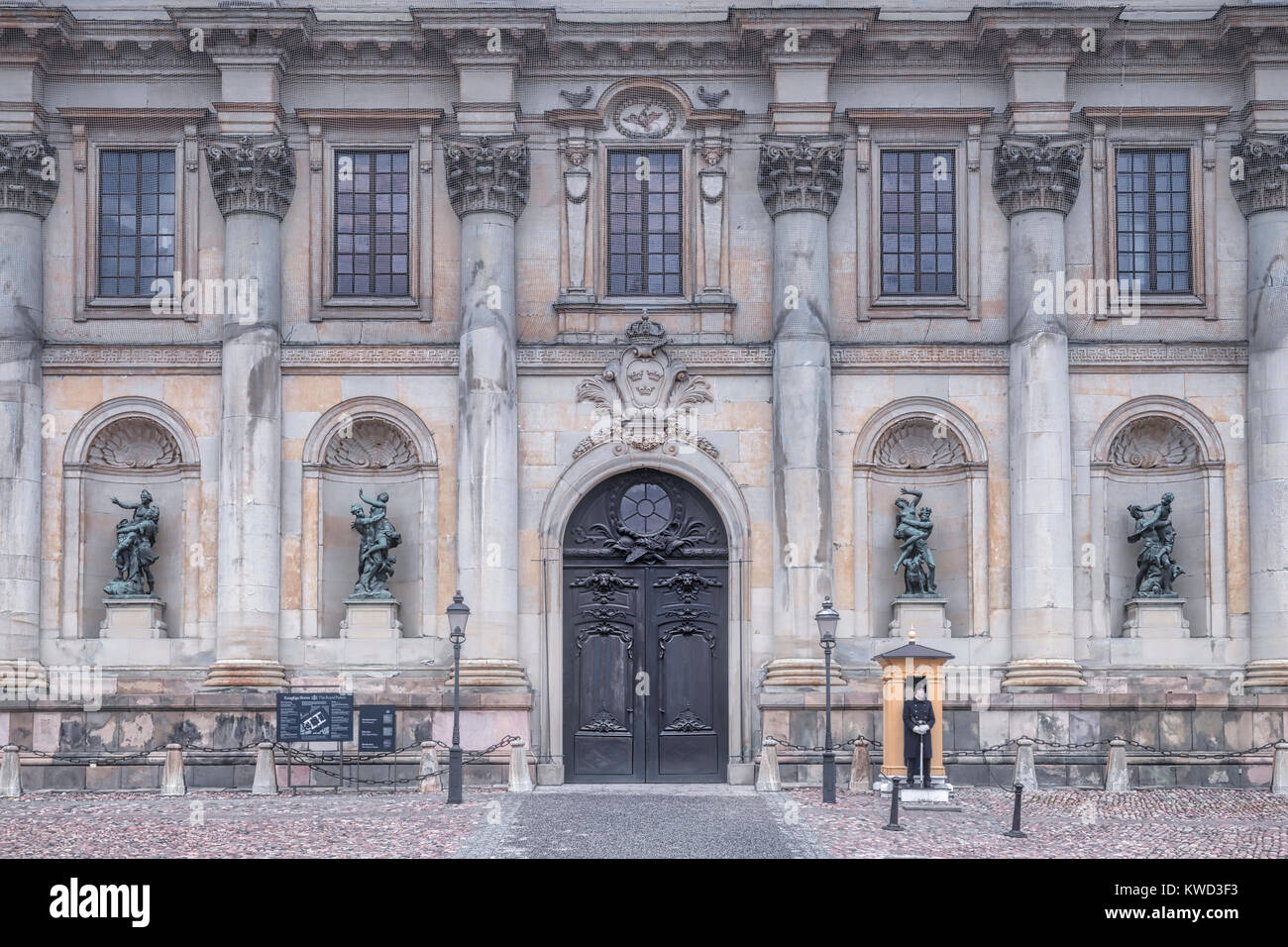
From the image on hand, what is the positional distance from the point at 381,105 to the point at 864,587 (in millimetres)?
13278

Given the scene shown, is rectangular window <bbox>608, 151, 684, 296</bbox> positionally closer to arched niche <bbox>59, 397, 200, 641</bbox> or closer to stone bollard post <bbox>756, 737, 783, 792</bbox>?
arched niche <bbox>59, 397, 200, 641</bbox>

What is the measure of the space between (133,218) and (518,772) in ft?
44.1

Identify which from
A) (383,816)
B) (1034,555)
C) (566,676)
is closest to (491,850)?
(383,816)

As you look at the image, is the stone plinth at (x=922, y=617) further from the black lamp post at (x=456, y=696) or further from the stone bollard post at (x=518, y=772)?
the black lamp post at (x=456, y=696)

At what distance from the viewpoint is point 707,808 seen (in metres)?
33.1

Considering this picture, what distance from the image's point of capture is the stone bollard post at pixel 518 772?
36688mm

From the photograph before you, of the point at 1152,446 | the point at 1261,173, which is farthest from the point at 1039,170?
the point at 1152,446

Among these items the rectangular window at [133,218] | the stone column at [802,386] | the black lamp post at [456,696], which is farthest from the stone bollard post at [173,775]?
the stone column at [802,386]

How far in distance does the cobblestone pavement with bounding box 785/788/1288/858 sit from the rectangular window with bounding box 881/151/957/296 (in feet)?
33.2

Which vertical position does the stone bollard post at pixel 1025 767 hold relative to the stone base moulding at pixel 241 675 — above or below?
below

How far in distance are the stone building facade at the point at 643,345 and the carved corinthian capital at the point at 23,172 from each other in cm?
11

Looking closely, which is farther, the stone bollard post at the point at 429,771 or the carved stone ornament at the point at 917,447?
the carved stone ornament at the point at 917,447

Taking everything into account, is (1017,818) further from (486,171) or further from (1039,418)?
(486,171)

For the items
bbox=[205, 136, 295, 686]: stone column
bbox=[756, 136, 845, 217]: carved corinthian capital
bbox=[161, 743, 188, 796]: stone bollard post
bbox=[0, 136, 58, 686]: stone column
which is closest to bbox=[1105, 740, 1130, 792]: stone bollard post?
bbox=[756, 136, 845, 217]: carved corinthian capital
